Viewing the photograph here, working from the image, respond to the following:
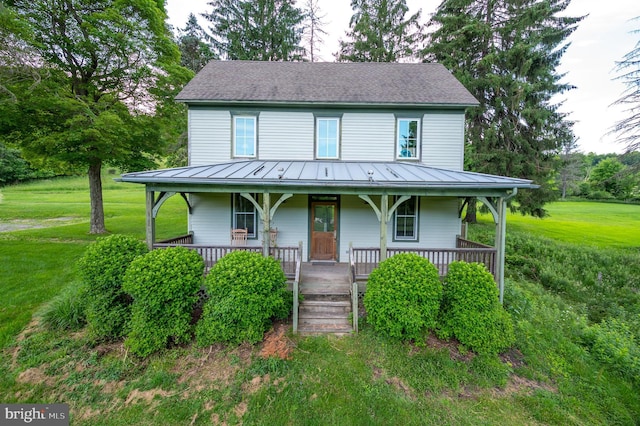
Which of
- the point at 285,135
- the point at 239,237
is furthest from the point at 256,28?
the point at 239,237

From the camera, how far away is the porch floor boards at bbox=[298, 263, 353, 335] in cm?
574

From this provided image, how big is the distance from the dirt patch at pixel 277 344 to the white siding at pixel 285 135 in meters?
5.83

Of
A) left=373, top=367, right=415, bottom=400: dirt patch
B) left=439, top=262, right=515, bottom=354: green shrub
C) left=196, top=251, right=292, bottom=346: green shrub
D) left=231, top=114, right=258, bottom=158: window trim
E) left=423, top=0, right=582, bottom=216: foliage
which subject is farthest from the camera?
left=423, top=0, right=582, bottom=216: foliage

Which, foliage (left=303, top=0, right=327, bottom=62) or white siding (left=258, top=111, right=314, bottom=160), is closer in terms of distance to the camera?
white siding (left=258, top=111, right=314, bottom=160)

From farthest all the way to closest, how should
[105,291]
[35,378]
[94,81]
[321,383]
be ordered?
[94,81] < [105,291] < [35,378] < [321,383]

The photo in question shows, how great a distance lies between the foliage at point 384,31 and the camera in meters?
18.4

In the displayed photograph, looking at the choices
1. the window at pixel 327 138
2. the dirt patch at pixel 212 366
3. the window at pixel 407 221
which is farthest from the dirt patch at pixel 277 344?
the window at pixel 327 138

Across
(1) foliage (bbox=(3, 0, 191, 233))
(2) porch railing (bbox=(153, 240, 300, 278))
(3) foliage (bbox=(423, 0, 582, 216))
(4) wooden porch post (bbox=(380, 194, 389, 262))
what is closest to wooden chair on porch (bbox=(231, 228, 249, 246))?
(2) porch railing (bbox=(153, 240, 300, 278))

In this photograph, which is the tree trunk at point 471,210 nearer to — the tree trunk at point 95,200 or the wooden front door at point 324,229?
the wooden front door at point 324,229

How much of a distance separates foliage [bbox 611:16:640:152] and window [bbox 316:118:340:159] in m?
13.1

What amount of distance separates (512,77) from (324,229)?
1561 centimetres

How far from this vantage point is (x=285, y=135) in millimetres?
9227

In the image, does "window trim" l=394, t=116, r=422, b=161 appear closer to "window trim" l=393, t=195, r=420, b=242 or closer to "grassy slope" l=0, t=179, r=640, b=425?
"window trim" l=393, t=195, r=420, b=242

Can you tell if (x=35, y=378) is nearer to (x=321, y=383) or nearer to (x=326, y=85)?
(x=321, y=383)
